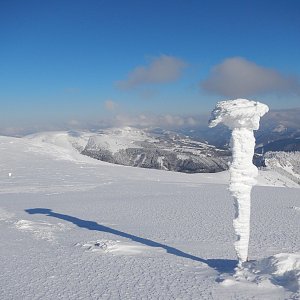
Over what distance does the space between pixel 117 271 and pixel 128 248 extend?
2.00 m

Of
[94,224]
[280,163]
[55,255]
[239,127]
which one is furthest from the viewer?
[280,163]

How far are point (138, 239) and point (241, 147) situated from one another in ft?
18.5

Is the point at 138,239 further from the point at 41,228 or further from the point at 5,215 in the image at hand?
the point at 5,215

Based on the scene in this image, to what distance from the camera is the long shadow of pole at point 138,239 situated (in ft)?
32.9

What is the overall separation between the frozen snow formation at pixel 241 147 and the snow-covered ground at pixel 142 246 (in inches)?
38.9

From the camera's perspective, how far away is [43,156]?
54031mm

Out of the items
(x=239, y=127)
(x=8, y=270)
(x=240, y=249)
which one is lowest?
(x=8, y=270)

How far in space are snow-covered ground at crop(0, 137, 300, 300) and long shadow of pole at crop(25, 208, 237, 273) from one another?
0.10 feet

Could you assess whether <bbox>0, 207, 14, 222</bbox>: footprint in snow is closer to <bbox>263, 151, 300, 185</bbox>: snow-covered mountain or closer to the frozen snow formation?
the frozen snow formation

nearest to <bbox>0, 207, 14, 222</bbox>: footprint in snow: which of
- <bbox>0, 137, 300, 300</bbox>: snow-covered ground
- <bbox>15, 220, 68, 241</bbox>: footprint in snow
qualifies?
<bbox>0, 137, 300, 300</bbox>: snow-covered ground

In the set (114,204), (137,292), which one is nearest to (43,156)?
(114,204)

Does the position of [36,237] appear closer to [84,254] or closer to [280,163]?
[84,254]

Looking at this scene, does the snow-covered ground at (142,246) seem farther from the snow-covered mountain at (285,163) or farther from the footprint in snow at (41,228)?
the snow-covered mountain at (285,163)

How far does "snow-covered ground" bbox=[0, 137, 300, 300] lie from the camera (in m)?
8.43
